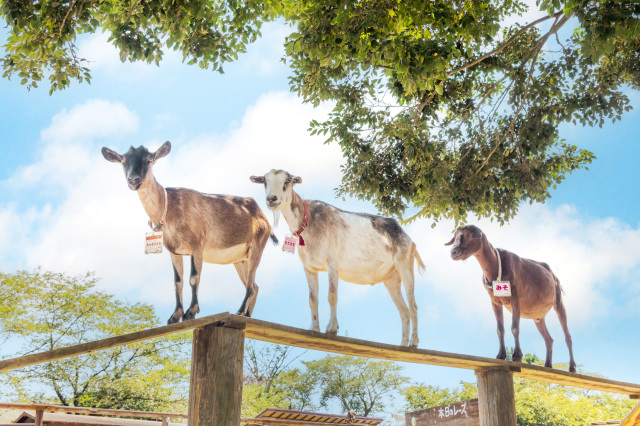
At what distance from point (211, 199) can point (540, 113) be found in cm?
512

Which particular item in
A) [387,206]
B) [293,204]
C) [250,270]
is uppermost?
[387,206]

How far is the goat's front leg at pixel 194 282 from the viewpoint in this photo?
16.8 ft

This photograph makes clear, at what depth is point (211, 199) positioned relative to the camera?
18.9 ft

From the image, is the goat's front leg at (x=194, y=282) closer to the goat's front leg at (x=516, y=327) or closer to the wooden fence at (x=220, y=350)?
the wooden fence at (x=220, y=350)

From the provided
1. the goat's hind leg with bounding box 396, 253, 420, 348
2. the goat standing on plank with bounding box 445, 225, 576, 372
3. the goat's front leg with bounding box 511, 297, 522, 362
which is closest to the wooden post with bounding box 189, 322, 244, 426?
the goat's hind leg with bounding box 396, 253, 420, 348

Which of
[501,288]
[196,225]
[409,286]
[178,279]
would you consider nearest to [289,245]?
[196,225]

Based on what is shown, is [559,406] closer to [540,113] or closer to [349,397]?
[349,397]

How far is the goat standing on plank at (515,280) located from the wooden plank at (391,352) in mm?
350

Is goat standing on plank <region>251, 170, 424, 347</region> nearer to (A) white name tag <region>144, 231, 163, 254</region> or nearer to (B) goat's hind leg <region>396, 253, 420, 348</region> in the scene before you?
(B) goat's hind leg <region>396, 253, 420, 348</region>

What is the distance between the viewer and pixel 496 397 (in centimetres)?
659

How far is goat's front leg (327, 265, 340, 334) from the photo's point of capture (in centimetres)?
530

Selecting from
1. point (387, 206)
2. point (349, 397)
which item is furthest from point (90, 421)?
point (349, 397)

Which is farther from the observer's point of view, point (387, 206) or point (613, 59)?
point (387, 206)

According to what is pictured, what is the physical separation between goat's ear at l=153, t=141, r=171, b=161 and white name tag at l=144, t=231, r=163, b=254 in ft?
2.34
